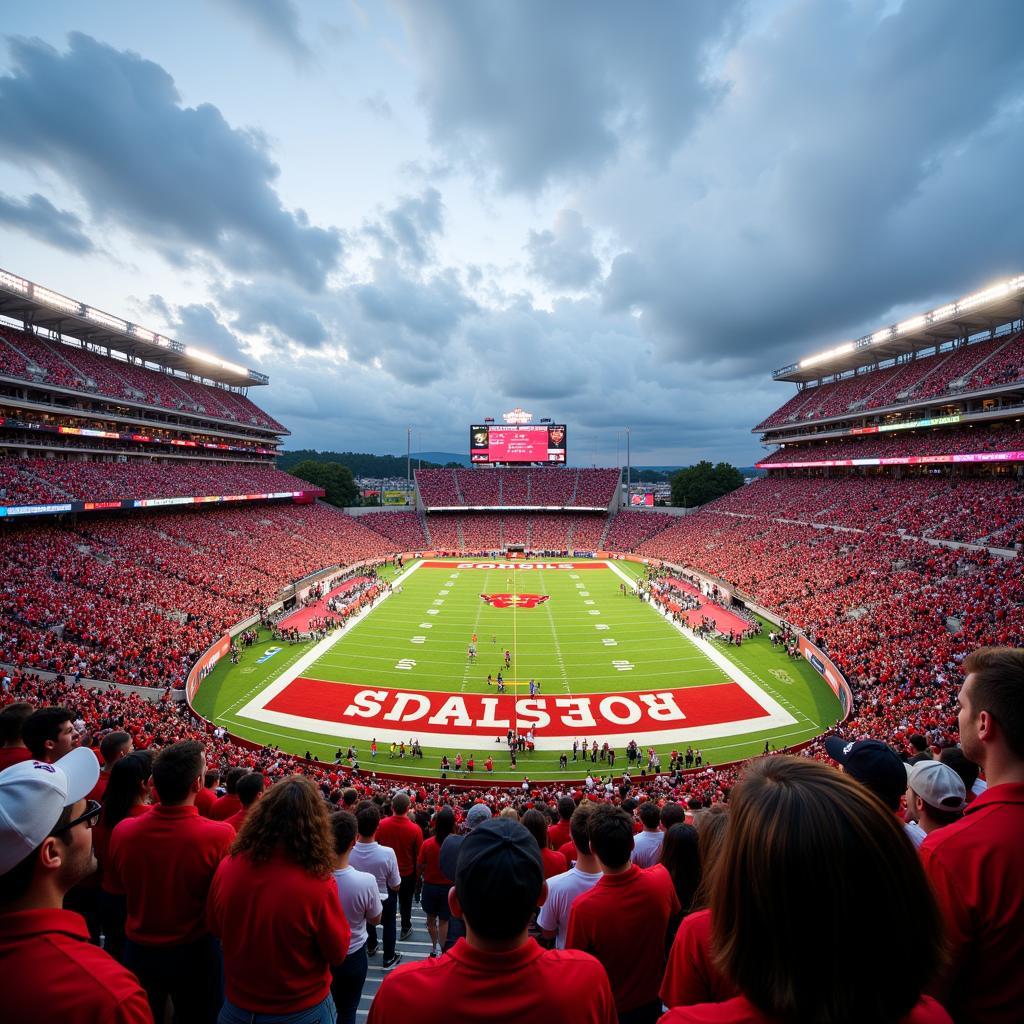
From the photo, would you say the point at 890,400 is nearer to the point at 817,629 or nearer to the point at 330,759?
the point at 817,629

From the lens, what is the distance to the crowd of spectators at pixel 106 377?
38.5m

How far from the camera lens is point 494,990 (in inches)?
75.7

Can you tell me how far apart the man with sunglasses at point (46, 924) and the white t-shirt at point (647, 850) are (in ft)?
16.0

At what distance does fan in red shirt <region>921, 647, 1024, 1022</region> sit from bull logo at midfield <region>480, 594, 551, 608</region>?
38.7 meters

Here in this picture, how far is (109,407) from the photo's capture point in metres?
46.2

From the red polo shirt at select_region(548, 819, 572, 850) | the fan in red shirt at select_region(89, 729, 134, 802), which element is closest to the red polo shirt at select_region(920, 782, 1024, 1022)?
the red polo shirt at select_region(548, 819, 572, 850)

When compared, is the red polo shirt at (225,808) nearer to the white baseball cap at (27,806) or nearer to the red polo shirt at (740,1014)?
the white baseball cap at (27,806)

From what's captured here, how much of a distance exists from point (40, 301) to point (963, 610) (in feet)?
192

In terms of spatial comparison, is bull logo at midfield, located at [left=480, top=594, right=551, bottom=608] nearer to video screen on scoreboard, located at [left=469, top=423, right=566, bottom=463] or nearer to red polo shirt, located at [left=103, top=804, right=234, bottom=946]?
red polo shirt, located at [left=103, top=804, right=234, bottom=946]

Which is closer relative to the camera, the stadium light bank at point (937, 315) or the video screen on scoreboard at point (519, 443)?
the stadium light bank at point (937, 315)

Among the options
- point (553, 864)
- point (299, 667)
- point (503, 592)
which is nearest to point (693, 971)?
point (553, 864)

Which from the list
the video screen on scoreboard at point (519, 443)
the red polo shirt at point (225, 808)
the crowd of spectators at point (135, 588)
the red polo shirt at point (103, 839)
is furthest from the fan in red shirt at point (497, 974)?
the video screen on scoreboard at point (519, 443)

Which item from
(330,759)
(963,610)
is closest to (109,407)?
(330,759)

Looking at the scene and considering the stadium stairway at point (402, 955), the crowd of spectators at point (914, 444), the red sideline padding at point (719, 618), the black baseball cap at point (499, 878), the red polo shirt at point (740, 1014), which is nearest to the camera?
the red polo shirt at point (740, 1014)
